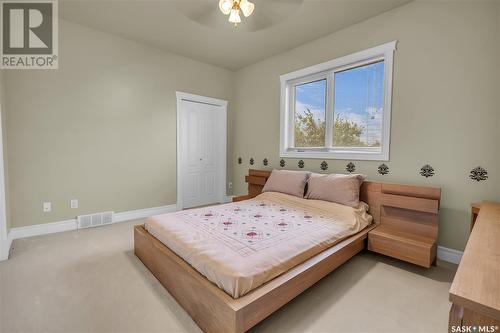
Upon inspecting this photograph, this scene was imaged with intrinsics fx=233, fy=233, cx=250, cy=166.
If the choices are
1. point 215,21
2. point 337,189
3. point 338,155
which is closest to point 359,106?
point 338,155

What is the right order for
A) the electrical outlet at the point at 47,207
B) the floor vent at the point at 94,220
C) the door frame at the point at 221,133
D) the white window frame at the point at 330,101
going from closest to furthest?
the white window frame at the point at 330,101, the electrical outlet at the point at 47,207, the floor vent at the point at 94,220, the door frame at the point at 221,133

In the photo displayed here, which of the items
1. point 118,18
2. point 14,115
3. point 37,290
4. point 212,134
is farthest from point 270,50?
point 37,290

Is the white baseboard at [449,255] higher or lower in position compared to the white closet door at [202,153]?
lower

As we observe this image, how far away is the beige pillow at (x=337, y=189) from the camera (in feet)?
8.30

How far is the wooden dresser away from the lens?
663mm

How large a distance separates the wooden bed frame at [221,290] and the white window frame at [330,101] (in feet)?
2.40

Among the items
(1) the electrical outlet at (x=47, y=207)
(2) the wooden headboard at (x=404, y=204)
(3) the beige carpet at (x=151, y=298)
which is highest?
(2) the wooden headboard at (x=404, y=204)

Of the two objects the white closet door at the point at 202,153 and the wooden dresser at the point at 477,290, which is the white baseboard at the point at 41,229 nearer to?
the white closet door at the point at 202,153

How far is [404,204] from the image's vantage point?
237cm

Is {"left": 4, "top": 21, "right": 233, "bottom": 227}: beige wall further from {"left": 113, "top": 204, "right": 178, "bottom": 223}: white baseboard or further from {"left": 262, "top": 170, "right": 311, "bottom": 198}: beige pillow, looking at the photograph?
{"left": 262, "top": 170, "right": 311, "bottom": 198}: beige pillow

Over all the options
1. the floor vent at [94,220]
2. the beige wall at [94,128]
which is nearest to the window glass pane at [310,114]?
the beige wall at [94,128]

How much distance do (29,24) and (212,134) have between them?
2.81 m

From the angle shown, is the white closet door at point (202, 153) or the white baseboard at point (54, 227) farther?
the white closet door at point (202, 153)

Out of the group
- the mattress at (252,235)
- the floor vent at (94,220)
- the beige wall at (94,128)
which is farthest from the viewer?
the floor vent at (94,220)
